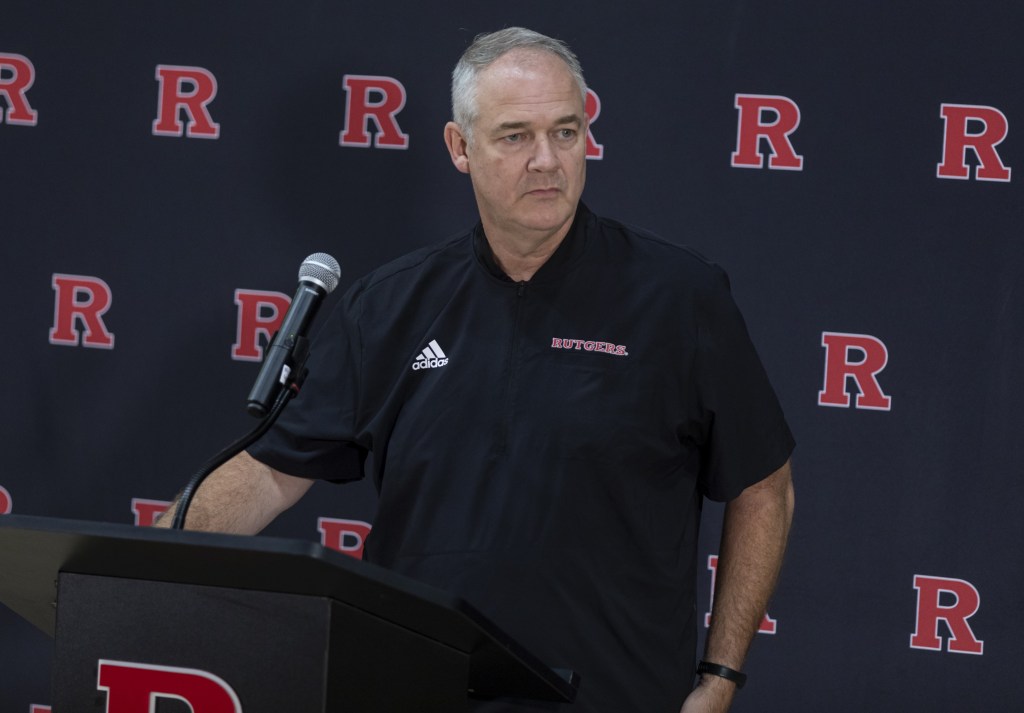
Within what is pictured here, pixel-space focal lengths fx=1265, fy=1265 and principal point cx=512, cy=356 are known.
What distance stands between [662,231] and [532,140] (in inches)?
40.6

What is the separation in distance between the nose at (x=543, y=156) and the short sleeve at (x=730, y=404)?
263 millimetres

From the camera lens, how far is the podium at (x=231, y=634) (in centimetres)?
103

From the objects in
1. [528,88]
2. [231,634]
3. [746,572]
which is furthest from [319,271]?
[746,572]

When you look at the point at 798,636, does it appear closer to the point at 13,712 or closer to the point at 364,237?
the point at 364,237

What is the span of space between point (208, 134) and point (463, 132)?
48.9 inches

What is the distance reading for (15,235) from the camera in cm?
286

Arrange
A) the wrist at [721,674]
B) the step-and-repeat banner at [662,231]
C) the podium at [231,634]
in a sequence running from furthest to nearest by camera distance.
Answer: the step-and-repeat banner at [662,231]
the wrist at [721,674]
the podium at [231,634]

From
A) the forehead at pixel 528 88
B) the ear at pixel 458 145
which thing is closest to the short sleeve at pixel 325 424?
the ear at pixel 458 145

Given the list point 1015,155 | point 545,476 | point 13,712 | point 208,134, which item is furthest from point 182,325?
point 1015,155

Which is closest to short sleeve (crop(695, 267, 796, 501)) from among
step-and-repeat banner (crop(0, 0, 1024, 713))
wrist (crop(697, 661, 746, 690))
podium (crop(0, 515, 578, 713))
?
wrist (crop(697, 661, 746, 690))

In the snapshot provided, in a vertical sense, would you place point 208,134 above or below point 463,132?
above

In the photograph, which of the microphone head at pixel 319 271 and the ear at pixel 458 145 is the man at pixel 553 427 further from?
the microphone head at pixel 319 271

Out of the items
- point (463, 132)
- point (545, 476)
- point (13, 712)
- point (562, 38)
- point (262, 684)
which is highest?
point (562, 38)

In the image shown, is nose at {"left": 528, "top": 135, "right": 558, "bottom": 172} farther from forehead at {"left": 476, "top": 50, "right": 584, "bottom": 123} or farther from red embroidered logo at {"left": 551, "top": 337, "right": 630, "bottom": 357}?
red embroidered logo at {"left": 551, "top": 337, "right": 630, "bottom": 357}
